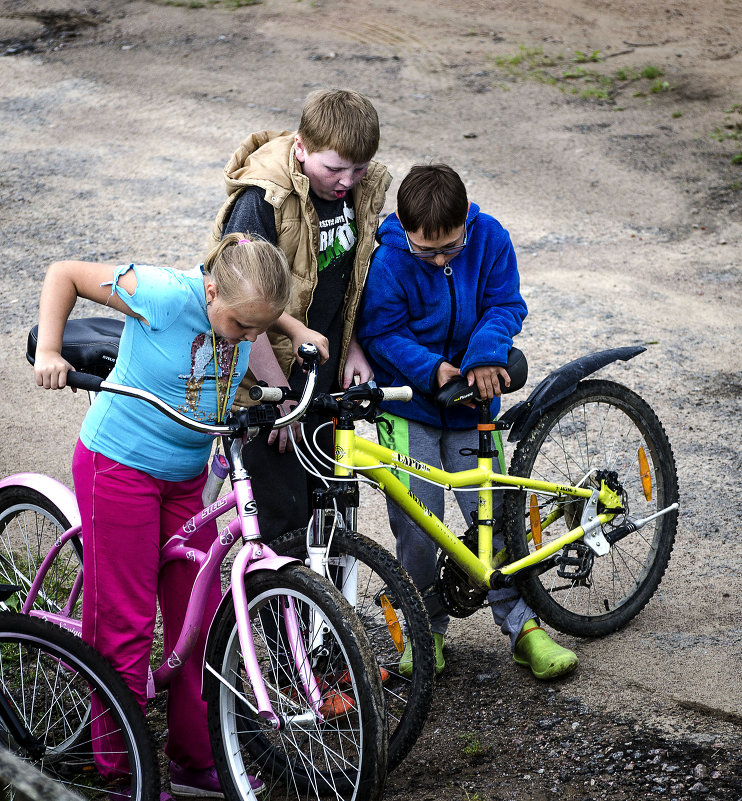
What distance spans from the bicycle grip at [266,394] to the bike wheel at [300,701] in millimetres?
442

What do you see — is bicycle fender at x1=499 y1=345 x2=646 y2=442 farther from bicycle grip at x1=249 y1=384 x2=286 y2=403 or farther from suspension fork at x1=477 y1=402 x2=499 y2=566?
bicycle grip at x1=249 y1=384 x2=286 y2=403

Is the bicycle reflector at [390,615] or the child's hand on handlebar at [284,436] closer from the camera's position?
the bicycle reflector at [390,615]

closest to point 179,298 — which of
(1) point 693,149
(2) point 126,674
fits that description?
(2) point 126,674

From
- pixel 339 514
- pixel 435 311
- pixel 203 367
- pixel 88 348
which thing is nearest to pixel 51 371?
pixel 203 367

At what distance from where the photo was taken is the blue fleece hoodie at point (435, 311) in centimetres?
313

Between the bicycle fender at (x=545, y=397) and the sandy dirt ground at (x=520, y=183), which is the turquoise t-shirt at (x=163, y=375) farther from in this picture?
the sandy dirt ground at (x=520, y=183)

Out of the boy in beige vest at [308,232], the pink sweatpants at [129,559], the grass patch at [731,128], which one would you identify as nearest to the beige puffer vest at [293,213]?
the boy in beige vest at [308,232]

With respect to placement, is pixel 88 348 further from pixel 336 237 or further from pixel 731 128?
pixel 731 128

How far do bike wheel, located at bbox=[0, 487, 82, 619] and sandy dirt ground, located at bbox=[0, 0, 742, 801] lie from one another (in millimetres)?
1307

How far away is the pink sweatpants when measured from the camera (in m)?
2.64

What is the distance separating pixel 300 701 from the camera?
2.63 m

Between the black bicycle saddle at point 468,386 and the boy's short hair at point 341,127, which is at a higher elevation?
the boy's short hair at point 341,127

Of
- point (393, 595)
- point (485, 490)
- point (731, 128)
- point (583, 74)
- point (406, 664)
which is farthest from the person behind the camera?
point (583, 74)

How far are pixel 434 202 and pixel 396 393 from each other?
0.63 meters
